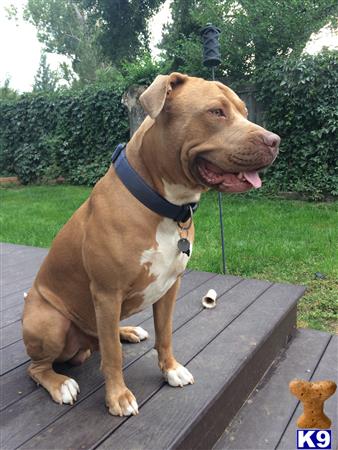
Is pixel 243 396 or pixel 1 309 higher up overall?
pixel 1 309

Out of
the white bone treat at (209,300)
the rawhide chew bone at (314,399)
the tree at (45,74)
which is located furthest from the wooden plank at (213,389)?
the tree at (45,74)

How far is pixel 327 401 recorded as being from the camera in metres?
2.27

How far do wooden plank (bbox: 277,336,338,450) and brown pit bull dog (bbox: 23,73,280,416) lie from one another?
1.78ft

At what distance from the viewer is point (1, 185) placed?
1059 cm

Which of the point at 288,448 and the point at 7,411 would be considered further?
the point at 288,448

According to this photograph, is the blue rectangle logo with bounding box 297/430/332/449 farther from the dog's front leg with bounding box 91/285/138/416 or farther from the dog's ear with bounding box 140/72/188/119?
the dog's ear with bounding box 140/72/188/119

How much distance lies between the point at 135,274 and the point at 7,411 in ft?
2.63

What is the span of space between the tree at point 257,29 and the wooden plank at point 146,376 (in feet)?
18.2

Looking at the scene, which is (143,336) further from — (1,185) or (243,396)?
(1,185)

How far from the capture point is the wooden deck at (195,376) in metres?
1.66

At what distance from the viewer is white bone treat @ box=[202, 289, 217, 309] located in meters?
2.84

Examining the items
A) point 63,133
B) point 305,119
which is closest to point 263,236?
point 305,119

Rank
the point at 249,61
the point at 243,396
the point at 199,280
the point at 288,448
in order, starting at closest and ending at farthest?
the point at 288,448 → the point at 243,396 → the point at 199,280 → the point at 249,61

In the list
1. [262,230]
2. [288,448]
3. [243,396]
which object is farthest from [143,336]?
[262,230]
